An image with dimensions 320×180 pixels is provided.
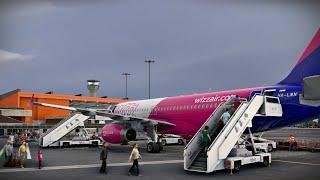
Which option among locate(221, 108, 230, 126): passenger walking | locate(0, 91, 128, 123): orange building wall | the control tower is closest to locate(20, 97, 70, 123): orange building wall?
locate(0, 91, 128, 123): orange building wall

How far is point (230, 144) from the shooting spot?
17.0 metres

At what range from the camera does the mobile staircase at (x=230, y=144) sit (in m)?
16.3

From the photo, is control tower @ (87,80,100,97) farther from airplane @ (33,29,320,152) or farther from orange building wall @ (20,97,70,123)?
airplane @ (33,29,320,152)

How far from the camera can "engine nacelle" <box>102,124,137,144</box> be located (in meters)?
28.1

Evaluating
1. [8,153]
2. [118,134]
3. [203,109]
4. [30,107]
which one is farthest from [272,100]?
[30,107]

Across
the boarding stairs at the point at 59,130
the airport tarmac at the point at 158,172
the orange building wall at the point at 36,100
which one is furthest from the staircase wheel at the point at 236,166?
the orange building wall at the point at 36,100

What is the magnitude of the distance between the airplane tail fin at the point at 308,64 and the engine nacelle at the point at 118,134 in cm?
1263

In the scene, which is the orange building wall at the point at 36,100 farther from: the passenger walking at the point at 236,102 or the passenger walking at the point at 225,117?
the passenger walking at the point at 225,117

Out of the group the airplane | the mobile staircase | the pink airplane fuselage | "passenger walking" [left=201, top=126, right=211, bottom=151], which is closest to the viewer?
the mobile staircase

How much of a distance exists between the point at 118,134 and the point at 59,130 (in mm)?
11033

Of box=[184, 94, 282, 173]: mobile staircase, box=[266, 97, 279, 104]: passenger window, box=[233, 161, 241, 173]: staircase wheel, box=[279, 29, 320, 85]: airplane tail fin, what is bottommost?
box=[233, 161, 241, 173]: staircase wheel

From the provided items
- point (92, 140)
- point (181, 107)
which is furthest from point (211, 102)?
point (92, 140)

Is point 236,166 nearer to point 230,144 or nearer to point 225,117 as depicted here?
point 230,144

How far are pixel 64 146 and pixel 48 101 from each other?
132ft
